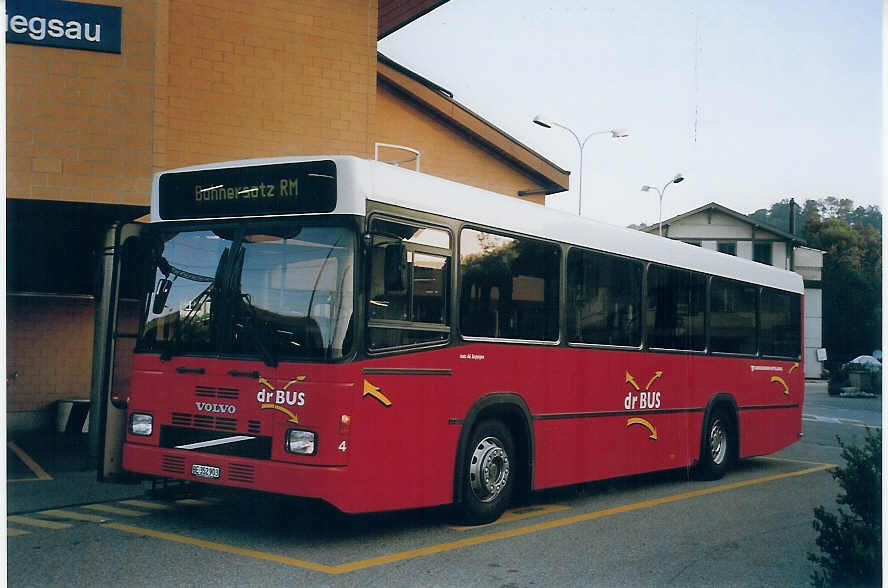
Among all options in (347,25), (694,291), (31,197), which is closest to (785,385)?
(694,291)

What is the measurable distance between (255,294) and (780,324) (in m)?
9.42

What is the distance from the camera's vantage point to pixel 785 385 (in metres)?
14.7

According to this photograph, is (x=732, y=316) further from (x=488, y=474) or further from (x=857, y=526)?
(x=857, y=526)

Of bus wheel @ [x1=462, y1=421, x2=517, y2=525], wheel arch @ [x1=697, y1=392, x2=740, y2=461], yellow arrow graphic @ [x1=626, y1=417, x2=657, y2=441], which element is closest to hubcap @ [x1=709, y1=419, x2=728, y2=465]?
wheel arch @ [x1=697, y1=392, x2=740, y2=461]

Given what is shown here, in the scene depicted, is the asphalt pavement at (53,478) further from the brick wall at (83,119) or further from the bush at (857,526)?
the bush at (857,526)

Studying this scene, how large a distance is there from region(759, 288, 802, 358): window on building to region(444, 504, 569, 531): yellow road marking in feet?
17.8

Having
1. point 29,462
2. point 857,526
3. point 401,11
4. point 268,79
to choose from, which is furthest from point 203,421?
point 401,11

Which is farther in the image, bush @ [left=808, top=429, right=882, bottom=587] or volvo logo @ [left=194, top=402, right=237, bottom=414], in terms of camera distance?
volvo logo @ [left=194, top=402, right=237, bottom=414]

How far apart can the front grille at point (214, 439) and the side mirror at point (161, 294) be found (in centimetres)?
97

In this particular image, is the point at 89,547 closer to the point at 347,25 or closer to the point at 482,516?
the point at 482,516

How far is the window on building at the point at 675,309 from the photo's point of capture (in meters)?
11.5

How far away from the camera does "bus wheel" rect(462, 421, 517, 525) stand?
28.1ft

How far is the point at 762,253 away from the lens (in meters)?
15.6

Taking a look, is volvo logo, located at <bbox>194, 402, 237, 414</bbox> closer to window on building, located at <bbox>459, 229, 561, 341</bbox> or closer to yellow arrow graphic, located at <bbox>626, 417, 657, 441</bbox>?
window on building, located at <bbox>459, 229, 561, 341</bbox>
